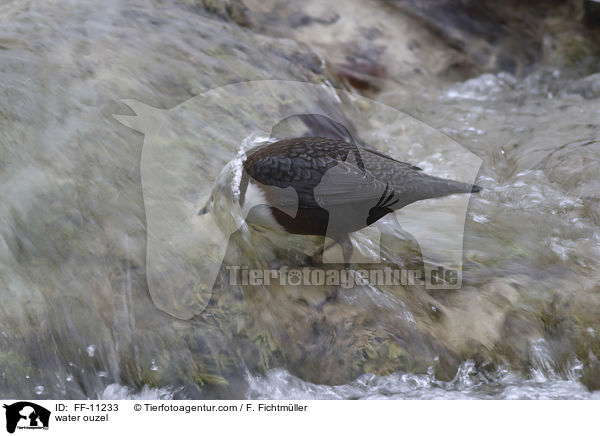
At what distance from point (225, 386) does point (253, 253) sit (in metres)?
0.65

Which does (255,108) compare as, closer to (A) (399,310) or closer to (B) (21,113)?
(B) (21,113)

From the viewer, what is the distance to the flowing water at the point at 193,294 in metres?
2.57

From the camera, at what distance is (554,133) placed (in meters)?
4.56

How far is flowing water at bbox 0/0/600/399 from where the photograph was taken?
257cm

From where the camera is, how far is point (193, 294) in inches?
106

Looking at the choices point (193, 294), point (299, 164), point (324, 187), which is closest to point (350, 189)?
point (324, 187)

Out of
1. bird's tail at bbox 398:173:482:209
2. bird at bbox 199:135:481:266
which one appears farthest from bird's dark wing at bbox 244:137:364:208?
bird's tail at bbox 398:173:482:209

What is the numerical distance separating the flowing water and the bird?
0.29 m

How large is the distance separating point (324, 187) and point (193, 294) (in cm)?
79
